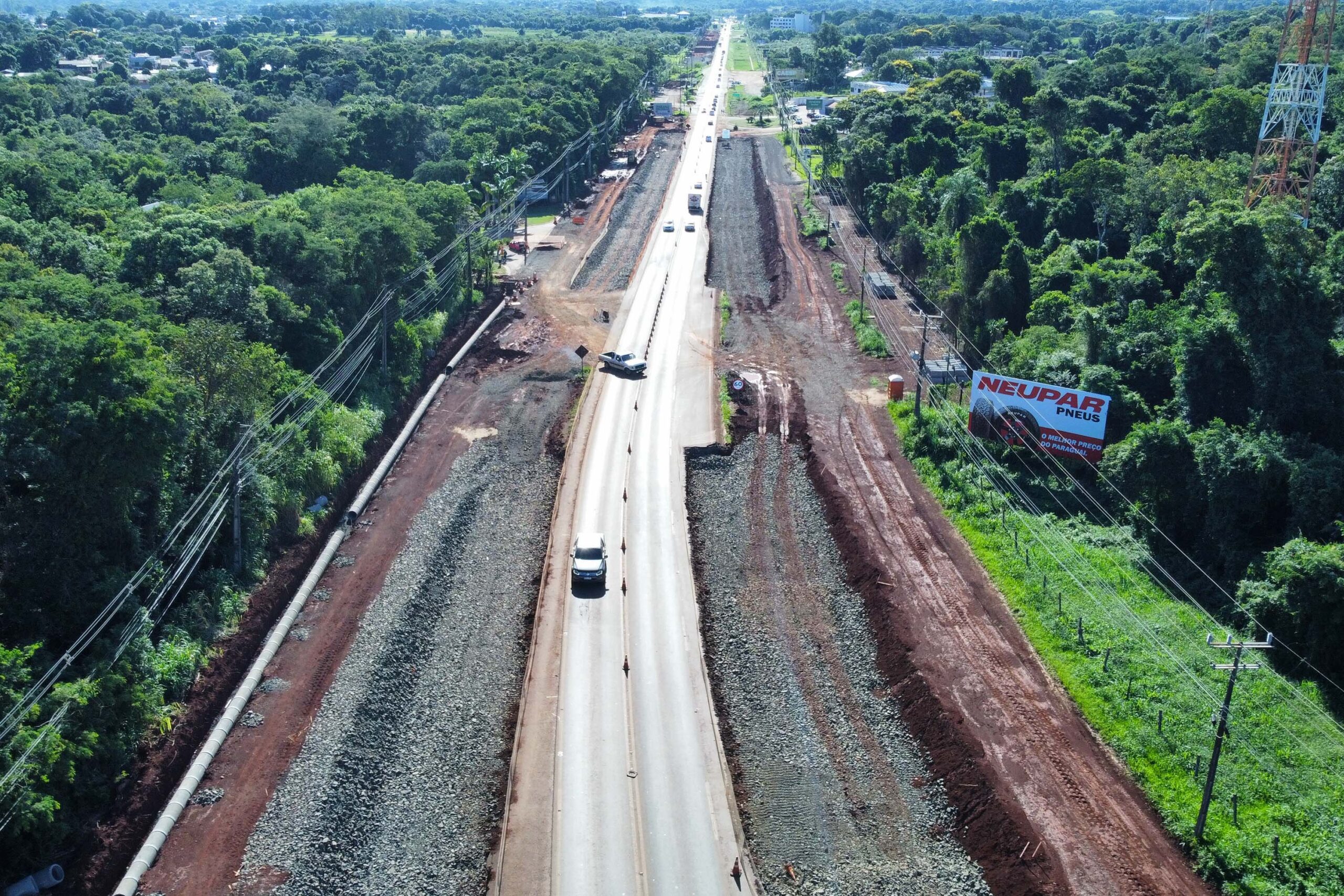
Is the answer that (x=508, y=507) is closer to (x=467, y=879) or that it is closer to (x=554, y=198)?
(x=467, y=879)

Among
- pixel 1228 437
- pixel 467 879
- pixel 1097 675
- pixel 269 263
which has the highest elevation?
pixel 269 263

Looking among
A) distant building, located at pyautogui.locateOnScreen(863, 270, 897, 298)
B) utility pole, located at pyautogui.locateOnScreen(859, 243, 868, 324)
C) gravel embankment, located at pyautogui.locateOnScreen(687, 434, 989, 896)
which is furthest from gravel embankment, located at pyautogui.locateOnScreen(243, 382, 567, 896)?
distant building, located at pyautogui.locateOnScreen(863, 270, 897, 298)

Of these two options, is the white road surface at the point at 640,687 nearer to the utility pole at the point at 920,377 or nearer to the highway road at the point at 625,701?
the highway road at the point at 625,701

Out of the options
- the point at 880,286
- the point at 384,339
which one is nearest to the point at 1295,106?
the point at 880,286

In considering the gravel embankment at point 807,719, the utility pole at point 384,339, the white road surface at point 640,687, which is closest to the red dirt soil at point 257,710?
the utility pole at point 384,339

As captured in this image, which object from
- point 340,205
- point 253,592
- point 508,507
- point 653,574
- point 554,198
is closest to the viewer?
point 253,592

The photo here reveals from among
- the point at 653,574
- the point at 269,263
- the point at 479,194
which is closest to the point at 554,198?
the point at 479,194
